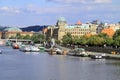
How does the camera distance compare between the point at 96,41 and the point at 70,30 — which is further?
the point at 70,30

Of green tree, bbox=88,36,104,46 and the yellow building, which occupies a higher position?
the yellow building

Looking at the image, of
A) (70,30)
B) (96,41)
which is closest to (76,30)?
(70,30)

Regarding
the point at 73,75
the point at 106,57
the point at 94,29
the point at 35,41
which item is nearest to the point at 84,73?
the point at 73,75

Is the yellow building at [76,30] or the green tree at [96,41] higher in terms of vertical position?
the yellow building at [76,30]

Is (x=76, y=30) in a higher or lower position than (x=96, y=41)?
higher

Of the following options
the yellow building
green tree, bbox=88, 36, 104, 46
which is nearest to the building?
the yellow building

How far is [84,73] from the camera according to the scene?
4641 cm

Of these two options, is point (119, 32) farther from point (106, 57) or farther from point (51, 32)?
point (51, 32)

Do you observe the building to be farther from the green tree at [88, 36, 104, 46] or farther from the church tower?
the green tree at [88, 36, 104, 46]

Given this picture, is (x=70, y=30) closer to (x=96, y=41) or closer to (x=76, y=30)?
(x=76, y=30)

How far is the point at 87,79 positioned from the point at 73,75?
12.0ft

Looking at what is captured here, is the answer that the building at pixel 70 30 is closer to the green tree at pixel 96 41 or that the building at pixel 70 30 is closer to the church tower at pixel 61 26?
the church tower at pixel 61 26

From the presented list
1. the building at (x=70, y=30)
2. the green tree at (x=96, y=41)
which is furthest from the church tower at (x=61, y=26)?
the green tree at (x=96, y=41)

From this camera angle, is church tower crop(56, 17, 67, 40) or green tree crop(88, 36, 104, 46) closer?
green tree crop(88, 36, 104, 46)
